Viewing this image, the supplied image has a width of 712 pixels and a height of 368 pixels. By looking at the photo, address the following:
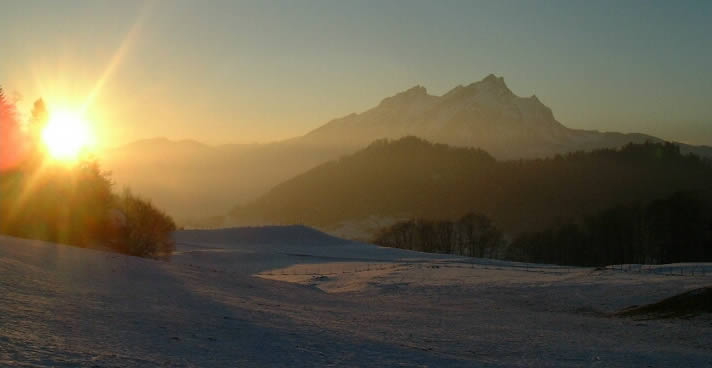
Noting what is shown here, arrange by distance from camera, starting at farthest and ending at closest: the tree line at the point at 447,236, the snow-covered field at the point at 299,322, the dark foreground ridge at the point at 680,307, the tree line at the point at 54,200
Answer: the tree line at the point at 447,236
the tree line at the point at 54,200
the dark foreground ridge at the point at 680,307
the snow-covered field at the point at 299,322

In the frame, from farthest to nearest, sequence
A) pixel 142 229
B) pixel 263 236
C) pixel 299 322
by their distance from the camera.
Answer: pixel 263 236 < pixel 142 229 < pixel 299 322

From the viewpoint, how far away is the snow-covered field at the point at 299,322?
12641 mm

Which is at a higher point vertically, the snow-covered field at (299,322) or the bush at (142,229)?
the bush at (142,229)

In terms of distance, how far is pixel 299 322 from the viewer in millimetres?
19000

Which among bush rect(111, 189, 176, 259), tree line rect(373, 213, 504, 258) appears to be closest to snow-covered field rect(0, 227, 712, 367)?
bush rect(111, 189, 176, 259)

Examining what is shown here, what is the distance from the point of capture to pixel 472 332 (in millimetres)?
21328

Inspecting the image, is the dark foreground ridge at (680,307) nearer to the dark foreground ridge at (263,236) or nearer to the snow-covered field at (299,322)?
the snow-covered field at (299,322)

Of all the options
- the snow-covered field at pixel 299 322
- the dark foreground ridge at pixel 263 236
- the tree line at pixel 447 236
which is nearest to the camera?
the snow-covered field at pixel 299 322

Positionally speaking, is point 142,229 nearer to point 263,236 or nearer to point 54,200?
point 54,200

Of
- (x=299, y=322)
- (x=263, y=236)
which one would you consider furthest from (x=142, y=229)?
(x=263, y=236)

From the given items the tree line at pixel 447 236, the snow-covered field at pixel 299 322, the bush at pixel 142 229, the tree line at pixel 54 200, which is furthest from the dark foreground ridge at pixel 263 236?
the snow-covered field at pixel 299 322

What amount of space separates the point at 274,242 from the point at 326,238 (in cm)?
1013

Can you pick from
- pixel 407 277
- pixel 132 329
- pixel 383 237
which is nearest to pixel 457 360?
pixel 132 329

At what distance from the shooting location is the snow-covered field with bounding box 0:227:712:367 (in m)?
12.6
